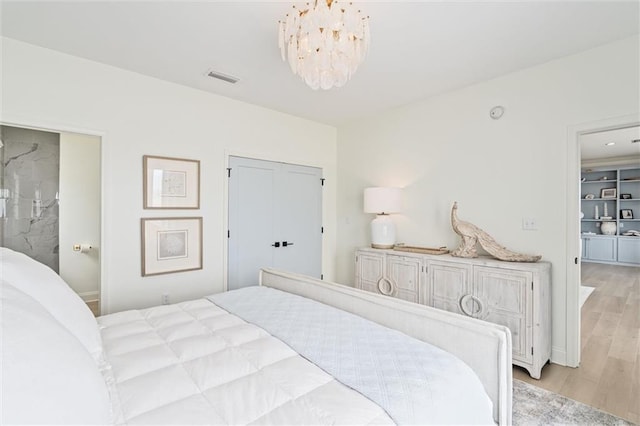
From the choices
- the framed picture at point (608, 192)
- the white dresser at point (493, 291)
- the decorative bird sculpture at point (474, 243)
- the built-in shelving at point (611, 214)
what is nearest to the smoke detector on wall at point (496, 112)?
the decorative bird sculpture at point (474, 243)

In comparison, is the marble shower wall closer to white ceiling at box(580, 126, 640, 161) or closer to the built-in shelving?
white ceiling at box(580, 126, 640, 161)

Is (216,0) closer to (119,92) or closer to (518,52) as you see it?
(119,92)

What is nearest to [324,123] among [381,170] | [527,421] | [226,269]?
[381,170]

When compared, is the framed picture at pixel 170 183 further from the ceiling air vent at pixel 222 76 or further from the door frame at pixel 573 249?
the door frame at pixel 573 249

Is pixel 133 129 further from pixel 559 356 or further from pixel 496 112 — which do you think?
pixel 559 356

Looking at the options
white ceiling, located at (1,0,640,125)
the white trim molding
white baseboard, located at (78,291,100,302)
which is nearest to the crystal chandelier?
white ceiling, located at (1,0,640,125)

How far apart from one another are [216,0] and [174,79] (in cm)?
140

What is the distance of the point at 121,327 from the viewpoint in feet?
5.45

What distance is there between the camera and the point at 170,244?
3162 mm

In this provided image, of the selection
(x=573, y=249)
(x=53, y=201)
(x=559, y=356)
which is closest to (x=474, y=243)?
(x=573, y=249)

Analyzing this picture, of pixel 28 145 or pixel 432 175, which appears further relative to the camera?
pixel 28 145

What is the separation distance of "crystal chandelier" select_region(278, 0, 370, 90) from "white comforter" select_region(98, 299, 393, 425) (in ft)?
5.18

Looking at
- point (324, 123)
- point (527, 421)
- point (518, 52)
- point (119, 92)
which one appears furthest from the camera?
point (324, 123)

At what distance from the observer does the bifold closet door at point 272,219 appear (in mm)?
3668
